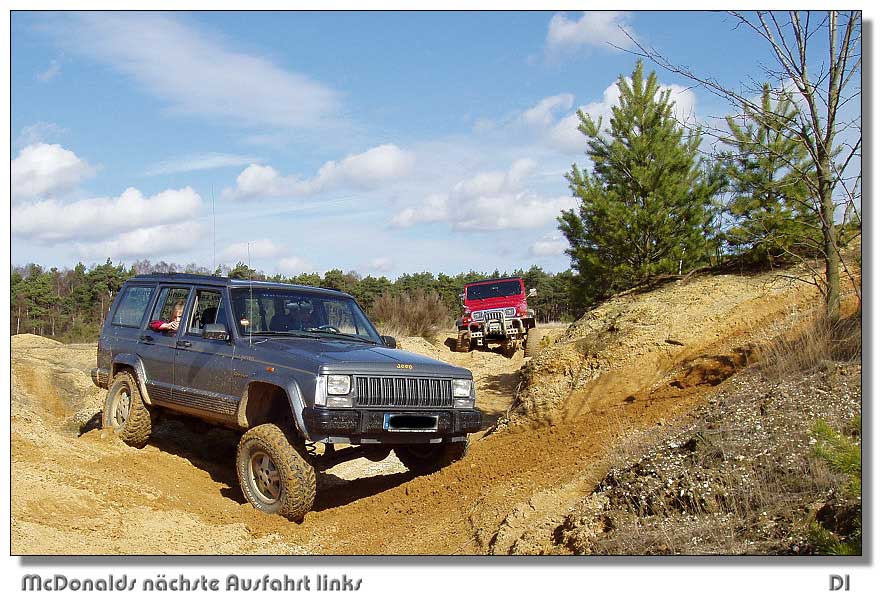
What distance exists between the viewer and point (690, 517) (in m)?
5.70

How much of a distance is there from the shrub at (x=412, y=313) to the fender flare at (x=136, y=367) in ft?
52.6

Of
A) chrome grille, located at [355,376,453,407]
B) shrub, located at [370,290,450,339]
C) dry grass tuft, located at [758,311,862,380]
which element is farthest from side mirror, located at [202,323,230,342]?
shrub, located at [370,290,450,339]

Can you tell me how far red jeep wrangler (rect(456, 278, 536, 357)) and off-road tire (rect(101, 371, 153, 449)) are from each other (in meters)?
18.0

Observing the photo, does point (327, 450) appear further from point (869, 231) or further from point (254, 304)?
point (869, 231)

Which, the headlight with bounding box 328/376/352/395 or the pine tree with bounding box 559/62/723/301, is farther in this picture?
the pine tree with bounding box 559/62/723/301

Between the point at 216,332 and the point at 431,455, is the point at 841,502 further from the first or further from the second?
the point at 216,332

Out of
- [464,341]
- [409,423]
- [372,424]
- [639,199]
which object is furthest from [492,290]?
[372,424]

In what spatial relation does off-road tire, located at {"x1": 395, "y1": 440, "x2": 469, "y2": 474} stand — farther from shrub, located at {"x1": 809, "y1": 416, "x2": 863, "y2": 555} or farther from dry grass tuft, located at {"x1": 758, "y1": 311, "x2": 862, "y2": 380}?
shrub, located at {"x1": 809, "y1": 416, "x2": 863, "y2": 555}

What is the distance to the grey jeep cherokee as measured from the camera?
6977 mm

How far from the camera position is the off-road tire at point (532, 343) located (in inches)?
979

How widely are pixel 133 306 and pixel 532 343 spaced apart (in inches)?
668

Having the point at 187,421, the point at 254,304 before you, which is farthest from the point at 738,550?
the point at 187,421

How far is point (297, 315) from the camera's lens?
834 centimetres

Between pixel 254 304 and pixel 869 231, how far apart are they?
5611mm
